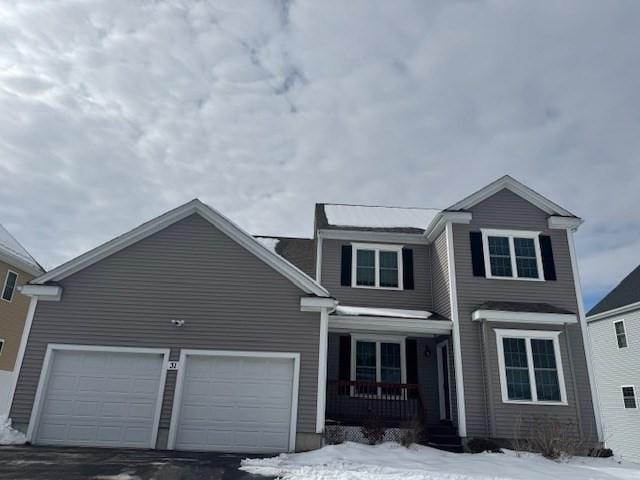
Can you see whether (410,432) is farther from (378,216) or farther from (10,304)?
(10,304)

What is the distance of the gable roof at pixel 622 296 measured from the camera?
19669 mm

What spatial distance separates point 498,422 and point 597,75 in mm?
Result: 9268

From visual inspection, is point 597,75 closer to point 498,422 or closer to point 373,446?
point 498,422

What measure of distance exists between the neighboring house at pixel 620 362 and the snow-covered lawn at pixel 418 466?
10.7 m

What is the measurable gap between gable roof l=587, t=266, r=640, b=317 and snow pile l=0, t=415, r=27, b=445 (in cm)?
2254

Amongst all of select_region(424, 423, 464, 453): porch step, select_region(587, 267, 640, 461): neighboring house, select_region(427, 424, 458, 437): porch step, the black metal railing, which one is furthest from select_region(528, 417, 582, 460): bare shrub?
select_region(587, 267, 640, 461): neighboring house

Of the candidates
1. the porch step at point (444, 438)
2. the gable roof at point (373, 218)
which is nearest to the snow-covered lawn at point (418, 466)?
the porch step at point (444, 438)

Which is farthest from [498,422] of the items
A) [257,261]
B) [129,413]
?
[129,413]

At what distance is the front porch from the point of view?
12.2m

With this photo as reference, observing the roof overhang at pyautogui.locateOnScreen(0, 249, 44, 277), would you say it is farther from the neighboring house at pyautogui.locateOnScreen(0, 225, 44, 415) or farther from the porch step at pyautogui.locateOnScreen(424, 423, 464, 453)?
the porch step at pyautogui.locateOnScreen(424, 423, 464, 453)

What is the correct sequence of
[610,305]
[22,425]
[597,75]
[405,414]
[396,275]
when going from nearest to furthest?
[22,425]
[597,75]
[405,414]
[396,275]
[610,305]

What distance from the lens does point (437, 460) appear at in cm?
931

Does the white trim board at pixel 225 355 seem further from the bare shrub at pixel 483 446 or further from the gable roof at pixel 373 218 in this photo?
the gable roof at pixel 373 218

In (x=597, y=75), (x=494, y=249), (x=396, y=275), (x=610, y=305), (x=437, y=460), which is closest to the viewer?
(x=437, y=460)
